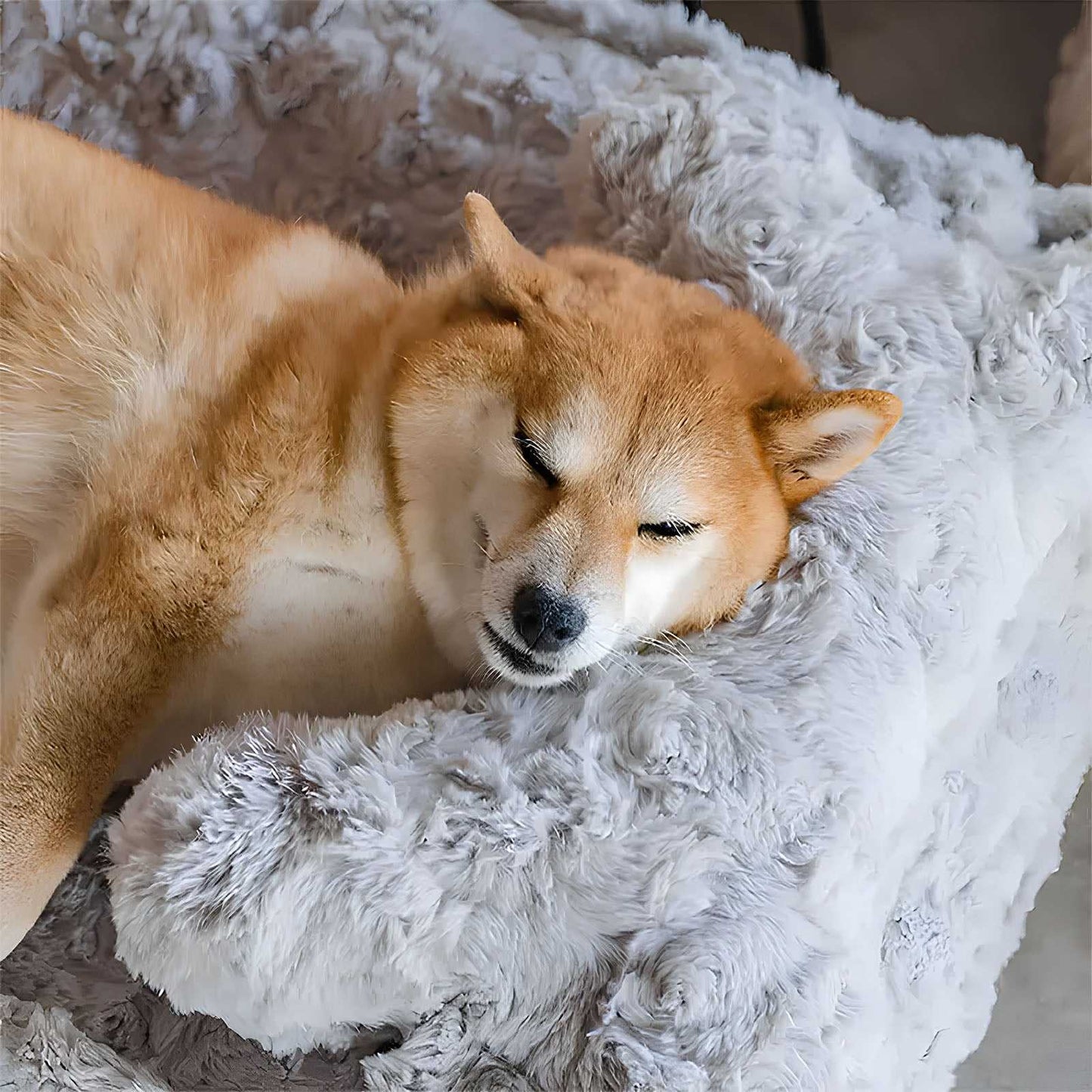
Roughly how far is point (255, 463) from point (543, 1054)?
55 cm

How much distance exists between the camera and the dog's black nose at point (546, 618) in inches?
33.8

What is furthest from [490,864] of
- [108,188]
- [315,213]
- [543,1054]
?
[315,213]

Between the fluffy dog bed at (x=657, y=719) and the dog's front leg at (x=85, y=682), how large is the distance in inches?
3.0

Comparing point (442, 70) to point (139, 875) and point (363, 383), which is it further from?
point (139, 875)

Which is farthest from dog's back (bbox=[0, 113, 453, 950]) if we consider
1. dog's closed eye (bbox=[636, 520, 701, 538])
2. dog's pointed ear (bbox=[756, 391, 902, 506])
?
dog's pointed ear (bbox=[756, 391, 902, 506])

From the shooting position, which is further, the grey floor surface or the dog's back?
the grey floor surface

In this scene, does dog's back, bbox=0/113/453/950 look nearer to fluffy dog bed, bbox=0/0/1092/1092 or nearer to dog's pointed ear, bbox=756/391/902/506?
fluffy dog bed, bbox=0/0/1092/1092

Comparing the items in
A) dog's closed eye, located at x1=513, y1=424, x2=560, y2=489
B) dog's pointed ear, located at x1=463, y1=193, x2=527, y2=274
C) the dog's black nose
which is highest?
dog's pointed ear, located at x1=463, y1=193, x2=527, y2=274

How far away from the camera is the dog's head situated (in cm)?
89

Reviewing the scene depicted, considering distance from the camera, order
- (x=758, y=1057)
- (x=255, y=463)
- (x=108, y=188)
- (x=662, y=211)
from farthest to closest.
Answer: (x=662, y=211) → (x=108, y=188) → (x=255, y=463) → (x=758, y=1057)

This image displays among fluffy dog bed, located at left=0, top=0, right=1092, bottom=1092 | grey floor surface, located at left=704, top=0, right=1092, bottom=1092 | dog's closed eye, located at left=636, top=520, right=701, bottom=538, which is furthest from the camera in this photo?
grey floor surface, located at left=704, top=0, right=1092, bottom=1092

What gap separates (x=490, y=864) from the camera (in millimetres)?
825

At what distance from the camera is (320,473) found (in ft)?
3.14

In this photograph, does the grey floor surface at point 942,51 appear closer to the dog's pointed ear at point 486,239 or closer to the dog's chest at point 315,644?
the dog's pointed ear at point 486,239
